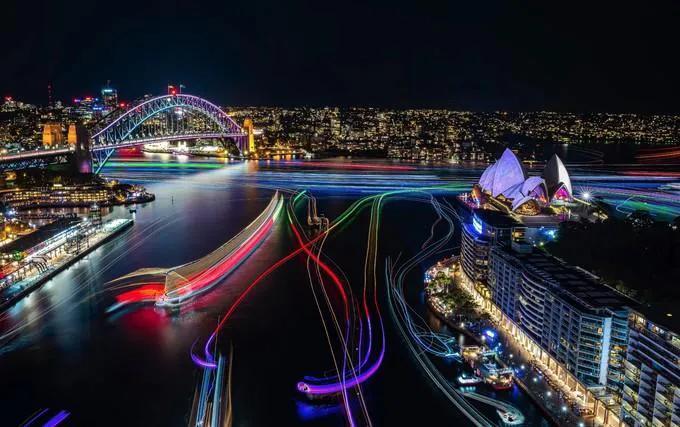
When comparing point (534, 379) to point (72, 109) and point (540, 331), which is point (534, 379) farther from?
point (72, 109)

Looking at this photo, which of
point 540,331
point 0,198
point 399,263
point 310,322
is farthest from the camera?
point 0,198

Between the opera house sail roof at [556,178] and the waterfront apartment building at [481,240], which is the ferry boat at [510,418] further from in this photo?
the opera house sail roof at [556,178]

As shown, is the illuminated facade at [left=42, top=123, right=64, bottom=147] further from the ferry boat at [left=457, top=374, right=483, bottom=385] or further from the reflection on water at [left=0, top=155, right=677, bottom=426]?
the ferry boat at [left=457, top=374, right=483, bottom=385]

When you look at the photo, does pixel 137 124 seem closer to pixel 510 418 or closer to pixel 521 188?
pixel 521 188

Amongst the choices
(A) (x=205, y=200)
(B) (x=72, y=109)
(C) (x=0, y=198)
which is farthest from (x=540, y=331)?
(B) (x=72, y=109)

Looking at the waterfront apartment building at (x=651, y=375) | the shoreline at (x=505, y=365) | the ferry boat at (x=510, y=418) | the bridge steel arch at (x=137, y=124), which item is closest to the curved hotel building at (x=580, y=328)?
the waterfront apartment building at (x=651, y=375)

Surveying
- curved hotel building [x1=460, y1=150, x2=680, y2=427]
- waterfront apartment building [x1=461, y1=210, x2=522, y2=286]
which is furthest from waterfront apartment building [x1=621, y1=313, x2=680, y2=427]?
waterfront apartment building [x1=461, y1=210, x2=522, y2=286]
